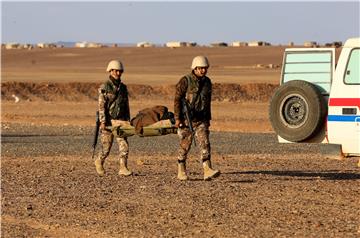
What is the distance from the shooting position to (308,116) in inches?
630

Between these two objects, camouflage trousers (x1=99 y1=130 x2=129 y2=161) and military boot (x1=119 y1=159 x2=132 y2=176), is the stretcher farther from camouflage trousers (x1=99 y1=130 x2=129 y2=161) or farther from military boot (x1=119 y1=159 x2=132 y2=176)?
military boot (x1=119 y1=159 x2=132 y2=176)

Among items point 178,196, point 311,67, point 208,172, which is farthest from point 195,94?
point 178,196

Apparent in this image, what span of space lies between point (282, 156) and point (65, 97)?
2730cm

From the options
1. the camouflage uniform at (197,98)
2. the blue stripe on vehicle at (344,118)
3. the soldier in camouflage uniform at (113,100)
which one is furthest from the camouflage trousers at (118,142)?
the blue stripe on vehicle at (344,118)

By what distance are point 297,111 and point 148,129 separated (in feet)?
7.38

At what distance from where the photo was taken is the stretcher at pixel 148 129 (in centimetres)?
1672

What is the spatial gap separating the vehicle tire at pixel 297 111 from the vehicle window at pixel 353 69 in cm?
55

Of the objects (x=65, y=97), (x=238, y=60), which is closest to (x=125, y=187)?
(x=65, y=97)

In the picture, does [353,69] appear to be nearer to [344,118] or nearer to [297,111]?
[344,118]

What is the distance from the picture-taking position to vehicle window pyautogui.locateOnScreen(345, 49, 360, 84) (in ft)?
50.9

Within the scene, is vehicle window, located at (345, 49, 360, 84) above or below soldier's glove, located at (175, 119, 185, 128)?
above

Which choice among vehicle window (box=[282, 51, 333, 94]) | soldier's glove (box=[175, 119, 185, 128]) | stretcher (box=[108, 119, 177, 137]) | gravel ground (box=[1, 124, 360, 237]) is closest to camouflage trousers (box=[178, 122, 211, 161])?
soldier's glove (box=[175, 119, 185, 128])

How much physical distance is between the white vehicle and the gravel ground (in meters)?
0.44

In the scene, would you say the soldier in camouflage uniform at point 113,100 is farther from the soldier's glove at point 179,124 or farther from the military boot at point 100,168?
the soldier's glove at point 179,124
